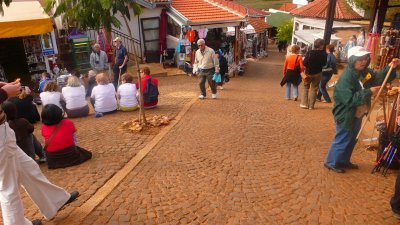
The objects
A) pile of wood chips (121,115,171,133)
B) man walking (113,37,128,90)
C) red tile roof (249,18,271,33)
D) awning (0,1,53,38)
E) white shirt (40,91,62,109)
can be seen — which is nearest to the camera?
pile of wood chips (121,115,171,133)

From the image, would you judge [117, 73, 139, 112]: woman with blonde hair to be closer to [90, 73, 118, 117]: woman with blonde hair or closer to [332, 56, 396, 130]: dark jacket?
[90, 73, 118, 117]: woman with blonde hair

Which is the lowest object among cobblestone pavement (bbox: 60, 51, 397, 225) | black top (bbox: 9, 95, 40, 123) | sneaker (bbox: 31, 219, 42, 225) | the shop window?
cobblestone pavement (bbox: 60, 51, 397, 225)

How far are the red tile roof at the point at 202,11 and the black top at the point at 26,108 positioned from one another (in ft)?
27.2

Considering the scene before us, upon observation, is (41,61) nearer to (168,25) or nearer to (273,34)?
(168,25)

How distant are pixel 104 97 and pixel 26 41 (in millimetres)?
6692

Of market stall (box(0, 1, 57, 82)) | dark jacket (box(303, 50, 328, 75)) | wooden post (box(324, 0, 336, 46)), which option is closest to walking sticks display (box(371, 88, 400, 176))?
dark jacket (box(303, 50, 328, 75))

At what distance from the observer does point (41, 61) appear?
12680 mm

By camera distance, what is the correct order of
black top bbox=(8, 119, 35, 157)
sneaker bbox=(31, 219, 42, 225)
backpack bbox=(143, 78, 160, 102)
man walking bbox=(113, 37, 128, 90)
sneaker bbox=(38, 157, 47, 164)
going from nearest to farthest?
sneaker bbox=(31, 219, 42, 225) < black top bbox=(8, 119, 35, 157) < sneaker bbox=(38, 157, 47, 164) < backpack bbox=(143, 78, 160, 102) < man walking bbox=(113, 37, 128, 90)

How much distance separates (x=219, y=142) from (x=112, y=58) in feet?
32.2

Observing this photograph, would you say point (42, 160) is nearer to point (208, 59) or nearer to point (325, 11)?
point (208, 59)

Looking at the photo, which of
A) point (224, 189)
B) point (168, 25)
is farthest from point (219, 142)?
point (168, 25)

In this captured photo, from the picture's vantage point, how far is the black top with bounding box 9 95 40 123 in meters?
7.12

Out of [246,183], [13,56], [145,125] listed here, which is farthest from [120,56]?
[246,183]

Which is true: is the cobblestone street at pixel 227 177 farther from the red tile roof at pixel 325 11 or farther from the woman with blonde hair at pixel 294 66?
the red tile roof at pixel 325 11
